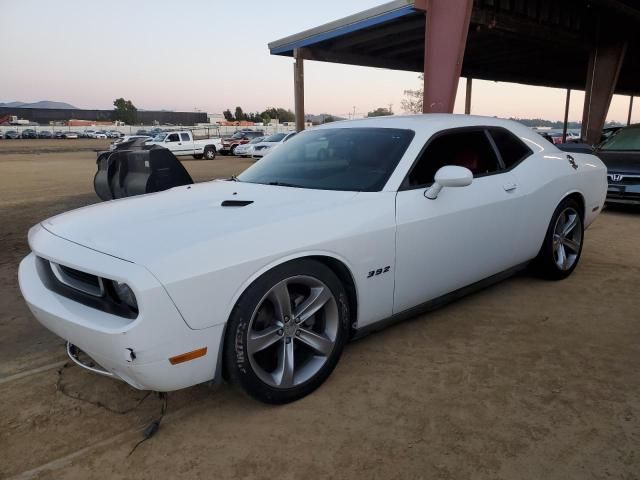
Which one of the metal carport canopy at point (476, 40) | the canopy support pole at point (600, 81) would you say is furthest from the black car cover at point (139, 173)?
the canopy support pole at point (600, 81)

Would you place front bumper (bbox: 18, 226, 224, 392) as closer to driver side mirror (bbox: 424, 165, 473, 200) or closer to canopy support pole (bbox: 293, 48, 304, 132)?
driver side mirror (bbox: 424, 165, 473, 200)

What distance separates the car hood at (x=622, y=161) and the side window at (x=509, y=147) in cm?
461

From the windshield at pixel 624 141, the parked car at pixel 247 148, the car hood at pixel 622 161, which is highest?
the windshield at pixel 624 141

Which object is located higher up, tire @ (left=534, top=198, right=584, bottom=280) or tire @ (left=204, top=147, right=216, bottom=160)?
tire @ (left=534, top=198, right=584, bottom=280)

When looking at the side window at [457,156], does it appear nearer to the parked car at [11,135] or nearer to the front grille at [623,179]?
the front grille at [623,179]

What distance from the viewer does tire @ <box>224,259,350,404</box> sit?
7.16 feet

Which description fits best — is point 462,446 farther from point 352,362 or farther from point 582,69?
point 582,69

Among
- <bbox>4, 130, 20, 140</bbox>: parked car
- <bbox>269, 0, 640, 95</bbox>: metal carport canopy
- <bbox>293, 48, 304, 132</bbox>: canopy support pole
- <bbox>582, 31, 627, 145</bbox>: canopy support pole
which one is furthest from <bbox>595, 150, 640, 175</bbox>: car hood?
<bbox>4, 130, 20, 140</bbox>: parked car

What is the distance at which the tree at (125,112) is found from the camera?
105 meters

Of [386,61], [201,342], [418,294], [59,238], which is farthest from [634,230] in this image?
[386,61]

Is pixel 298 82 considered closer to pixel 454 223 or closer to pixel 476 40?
pixel 476 40

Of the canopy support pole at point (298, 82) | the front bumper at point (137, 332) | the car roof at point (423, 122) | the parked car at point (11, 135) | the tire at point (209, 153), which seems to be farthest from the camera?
the parked car at point (11, 135)

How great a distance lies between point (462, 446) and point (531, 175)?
246cm

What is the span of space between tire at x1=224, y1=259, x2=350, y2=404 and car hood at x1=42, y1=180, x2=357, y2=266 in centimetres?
29
